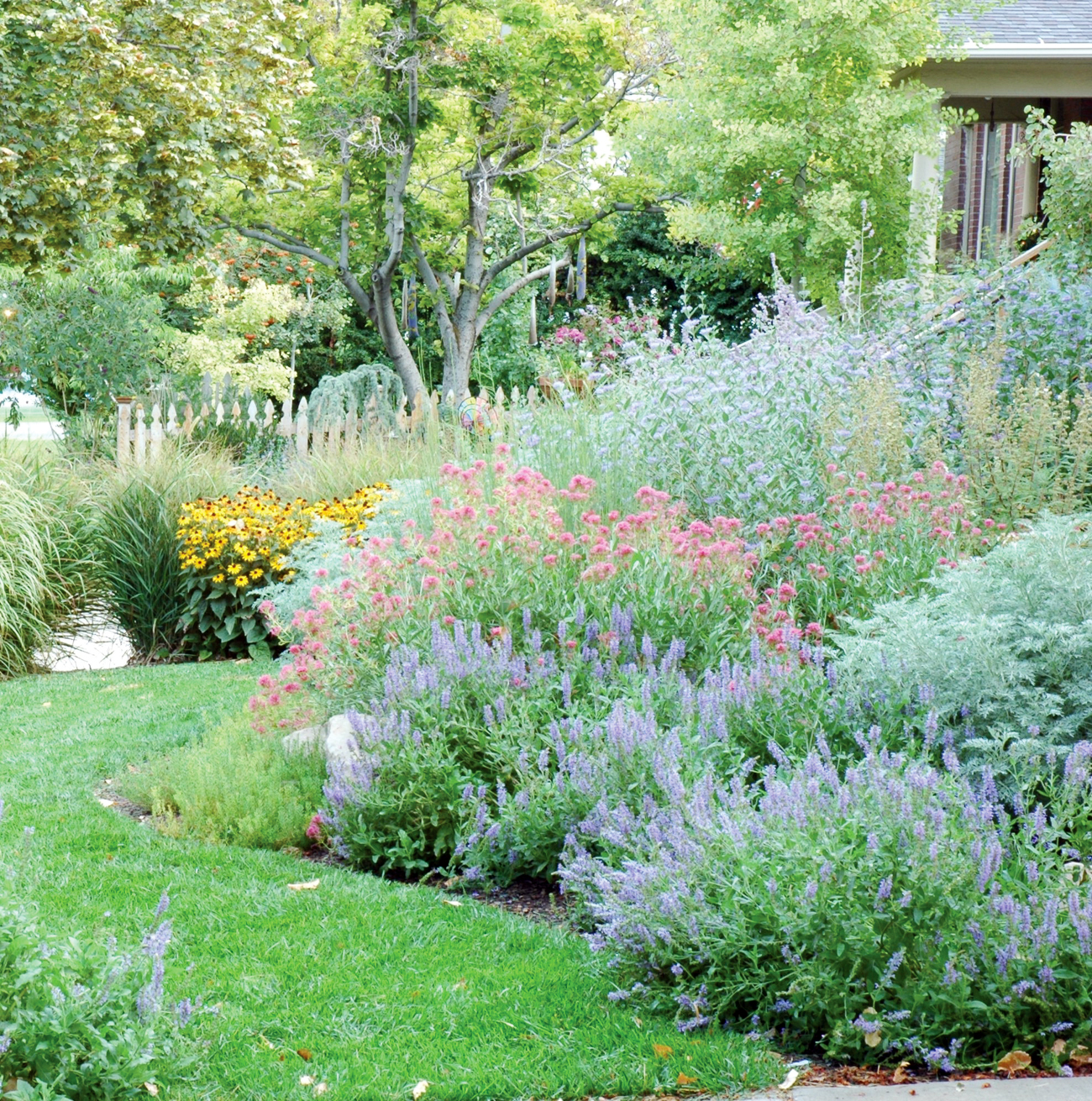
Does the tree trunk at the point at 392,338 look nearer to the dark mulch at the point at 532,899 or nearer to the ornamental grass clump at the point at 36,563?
the ornamental grass clump at the point at 36,563

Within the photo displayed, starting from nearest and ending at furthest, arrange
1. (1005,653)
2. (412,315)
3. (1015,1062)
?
(1015,1062) → (1005,653) → (412,315)

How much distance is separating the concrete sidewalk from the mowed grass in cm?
15

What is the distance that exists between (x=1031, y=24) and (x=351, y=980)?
13.9m

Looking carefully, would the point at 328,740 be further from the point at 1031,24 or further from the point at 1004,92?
the point at 1031,24

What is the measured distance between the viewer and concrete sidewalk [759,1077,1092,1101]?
256 centimetres

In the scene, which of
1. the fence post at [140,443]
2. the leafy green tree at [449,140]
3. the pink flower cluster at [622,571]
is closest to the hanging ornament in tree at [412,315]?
the leafy green tree at [449,140]

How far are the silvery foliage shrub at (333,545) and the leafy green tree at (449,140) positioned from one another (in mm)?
8611

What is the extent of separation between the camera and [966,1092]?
2.59 metres

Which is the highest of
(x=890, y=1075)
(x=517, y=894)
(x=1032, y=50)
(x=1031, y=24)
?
(x=1031, y=24)

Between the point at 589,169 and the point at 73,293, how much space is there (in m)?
7.47

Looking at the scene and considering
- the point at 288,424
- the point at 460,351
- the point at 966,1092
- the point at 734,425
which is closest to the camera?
the point at 966,1092

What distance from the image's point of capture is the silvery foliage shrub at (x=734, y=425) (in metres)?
6.10

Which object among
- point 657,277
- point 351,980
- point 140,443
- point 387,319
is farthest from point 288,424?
point 657,277

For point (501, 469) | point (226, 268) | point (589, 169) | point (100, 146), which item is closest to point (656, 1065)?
point (501, 469)
